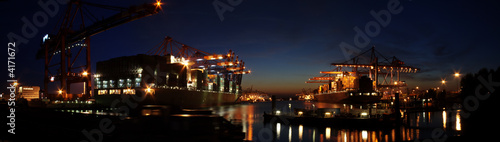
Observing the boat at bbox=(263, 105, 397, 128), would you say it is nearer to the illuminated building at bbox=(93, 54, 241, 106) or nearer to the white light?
the white light

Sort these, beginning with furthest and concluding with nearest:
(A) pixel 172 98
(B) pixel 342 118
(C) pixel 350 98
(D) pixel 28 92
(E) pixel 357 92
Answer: (C) pixel 350 98, (E) pixel 357 92, (A) pixel 172 98, (D) pixel 28 92, (B) pixel 342 118

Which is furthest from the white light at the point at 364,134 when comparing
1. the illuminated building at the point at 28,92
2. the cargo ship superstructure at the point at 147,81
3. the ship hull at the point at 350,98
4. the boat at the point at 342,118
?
the ship hull at the point at 350,98

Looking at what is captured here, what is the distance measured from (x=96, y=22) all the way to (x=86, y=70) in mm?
14698

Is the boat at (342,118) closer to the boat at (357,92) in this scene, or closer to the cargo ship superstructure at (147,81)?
the cargo ship superstructure at (147,81)

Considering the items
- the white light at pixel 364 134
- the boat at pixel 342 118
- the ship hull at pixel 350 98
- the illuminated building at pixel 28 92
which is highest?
the illuminated building at pixel 28 92

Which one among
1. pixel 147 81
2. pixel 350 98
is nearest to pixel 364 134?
pixel 147 81

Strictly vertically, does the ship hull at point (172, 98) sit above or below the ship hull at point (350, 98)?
above

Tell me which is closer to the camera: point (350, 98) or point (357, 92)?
point (357, 92)

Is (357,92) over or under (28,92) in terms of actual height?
under

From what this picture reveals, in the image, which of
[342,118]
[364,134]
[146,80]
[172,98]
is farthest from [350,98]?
[364,134]

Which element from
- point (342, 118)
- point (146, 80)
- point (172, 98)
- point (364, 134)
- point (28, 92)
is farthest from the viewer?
point (172, 98)

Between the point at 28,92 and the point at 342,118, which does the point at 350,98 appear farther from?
the point at 28,92

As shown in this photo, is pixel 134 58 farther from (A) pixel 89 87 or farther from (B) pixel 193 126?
(B) pixel 193 126

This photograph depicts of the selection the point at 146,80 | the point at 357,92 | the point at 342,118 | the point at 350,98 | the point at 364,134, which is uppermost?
the point at 146,80
